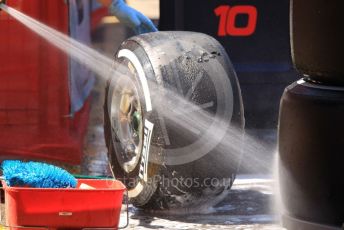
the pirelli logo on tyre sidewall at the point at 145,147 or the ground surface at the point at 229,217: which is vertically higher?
the pirelli logo on tyre sidewall at the point at 145,147

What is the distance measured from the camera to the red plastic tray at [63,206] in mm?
4438

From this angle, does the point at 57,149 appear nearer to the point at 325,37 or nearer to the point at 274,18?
the point at 274,18

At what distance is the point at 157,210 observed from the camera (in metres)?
5.25

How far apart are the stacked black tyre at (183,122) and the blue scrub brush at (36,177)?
0.60m

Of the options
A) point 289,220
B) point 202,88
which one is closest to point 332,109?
point 289,220

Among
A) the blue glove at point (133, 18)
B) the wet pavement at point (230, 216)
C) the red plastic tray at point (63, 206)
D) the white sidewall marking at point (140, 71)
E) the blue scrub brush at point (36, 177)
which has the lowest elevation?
the wet pavement at point (230, 216)

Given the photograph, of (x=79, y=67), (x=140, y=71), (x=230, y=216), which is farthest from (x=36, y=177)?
(x=79, y=67)

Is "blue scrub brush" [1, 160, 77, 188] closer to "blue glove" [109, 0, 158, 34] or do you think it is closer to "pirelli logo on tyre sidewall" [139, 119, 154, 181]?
"pirelli logo on tyre sidewall" [139, 119, 154, 181]

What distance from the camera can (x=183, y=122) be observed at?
5039 millimetres

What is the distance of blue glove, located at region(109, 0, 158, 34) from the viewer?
6770 millimetres

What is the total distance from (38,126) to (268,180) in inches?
61.4

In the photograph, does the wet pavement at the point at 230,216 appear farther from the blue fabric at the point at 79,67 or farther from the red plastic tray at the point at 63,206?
the blue fabric at the point at 79,67

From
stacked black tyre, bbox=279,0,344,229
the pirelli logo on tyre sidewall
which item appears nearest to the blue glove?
the pirelli logo on tyre sidewall

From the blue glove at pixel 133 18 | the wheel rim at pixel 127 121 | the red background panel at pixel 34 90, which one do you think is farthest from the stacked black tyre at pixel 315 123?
the blue glove at pixel 133 18
